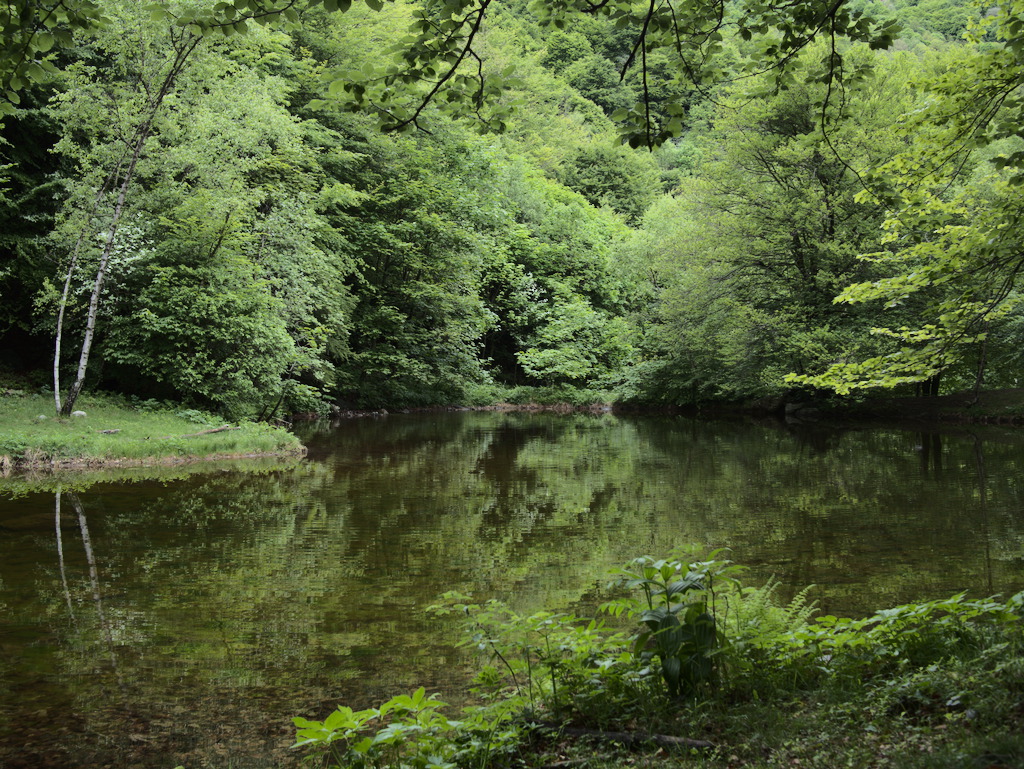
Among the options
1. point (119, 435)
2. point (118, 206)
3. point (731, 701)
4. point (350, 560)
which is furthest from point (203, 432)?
point (731, 701)

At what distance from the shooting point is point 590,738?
10.1 ft

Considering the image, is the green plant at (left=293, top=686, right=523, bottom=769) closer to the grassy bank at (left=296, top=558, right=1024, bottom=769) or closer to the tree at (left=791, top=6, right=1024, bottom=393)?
the grassy bank at (left=296, top=558, right=1024, bottom=769)

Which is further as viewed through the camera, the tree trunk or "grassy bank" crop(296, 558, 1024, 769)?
the tree trunk

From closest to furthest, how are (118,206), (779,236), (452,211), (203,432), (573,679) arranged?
(573,679), (203,432), (118,206), (779,236), (452,211)

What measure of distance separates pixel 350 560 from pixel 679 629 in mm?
4627

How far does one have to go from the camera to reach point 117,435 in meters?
14.4

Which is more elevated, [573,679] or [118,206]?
[118,206]

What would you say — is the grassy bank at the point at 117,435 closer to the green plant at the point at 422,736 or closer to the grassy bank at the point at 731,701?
the grassy bank at the point at 731,701

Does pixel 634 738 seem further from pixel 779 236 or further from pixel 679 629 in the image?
pixel 779 236

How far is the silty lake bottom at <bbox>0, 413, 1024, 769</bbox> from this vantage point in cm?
424

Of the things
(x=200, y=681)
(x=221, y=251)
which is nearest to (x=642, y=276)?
(x=221, y=251)

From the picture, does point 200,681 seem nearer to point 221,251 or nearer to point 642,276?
point 221,251

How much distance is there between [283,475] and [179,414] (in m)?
6.10

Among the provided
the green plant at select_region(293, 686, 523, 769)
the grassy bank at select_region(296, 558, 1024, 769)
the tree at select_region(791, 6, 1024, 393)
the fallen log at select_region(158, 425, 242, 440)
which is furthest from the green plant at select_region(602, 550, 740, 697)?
the fallen log at select_region(158, 425, 242, 440)
